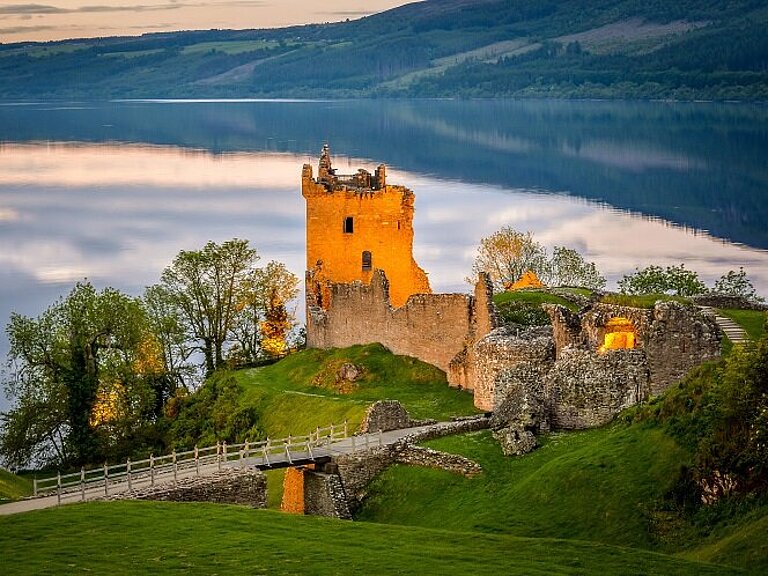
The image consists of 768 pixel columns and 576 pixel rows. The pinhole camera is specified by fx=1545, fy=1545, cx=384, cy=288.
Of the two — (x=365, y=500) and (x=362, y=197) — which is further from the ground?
(x=362, y=197)

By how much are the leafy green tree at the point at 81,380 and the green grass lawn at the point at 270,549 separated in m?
27.7

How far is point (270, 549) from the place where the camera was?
27.2 meters

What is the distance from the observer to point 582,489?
101ft

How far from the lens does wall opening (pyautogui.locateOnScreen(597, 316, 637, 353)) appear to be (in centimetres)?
4066

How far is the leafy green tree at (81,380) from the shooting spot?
58.8 m

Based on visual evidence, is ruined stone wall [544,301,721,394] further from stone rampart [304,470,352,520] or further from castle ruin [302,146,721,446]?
stone rampart [304,470,352,520]

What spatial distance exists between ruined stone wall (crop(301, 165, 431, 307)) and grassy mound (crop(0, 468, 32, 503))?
57.5 ft

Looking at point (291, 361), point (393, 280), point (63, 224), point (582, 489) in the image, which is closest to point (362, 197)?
point (393, 280)

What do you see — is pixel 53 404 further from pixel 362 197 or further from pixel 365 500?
pixel 365 500

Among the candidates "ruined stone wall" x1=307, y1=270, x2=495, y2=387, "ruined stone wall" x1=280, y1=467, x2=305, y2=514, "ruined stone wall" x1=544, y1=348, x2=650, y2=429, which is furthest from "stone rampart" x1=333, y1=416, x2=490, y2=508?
"ruined stone wall" x1=307, y1=270, x2=495, y2=387

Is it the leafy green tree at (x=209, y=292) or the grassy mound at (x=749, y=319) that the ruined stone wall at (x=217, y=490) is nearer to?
the grassy mound at (x=749, y=319)

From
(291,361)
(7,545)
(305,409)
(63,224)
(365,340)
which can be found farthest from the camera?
(63,224)

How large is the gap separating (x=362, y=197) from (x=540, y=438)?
29.8m

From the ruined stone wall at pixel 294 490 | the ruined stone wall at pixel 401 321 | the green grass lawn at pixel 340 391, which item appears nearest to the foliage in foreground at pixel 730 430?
the ruined stone wall at pixel 294 490
